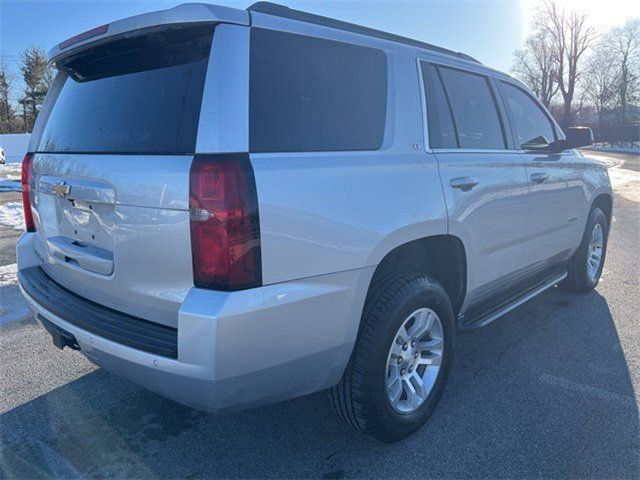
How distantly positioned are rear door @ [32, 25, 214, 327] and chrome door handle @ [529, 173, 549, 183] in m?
2.60

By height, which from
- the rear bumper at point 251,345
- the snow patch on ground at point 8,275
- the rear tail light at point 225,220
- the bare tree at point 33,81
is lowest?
the snow patch on ground at point 8,275

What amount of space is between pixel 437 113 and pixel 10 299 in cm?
417

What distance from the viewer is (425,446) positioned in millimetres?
2699

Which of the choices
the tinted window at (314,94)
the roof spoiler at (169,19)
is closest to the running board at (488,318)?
the tinted window at (314,94)

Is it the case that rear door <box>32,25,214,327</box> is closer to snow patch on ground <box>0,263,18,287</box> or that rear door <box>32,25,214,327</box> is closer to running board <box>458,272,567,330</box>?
running board <box>458,272,567,330</box>

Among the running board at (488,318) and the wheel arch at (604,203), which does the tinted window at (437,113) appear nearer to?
the running board at (488,318)

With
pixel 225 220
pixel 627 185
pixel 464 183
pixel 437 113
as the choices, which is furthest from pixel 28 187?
pixel 627 185

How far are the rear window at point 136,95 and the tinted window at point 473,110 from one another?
1.65 meters

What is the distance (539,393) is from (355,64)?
7.34 ft

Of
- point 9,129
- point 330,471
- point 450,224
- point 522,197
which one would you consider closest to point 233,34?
point 450,224

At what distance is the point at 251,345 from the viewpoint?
1.99 m

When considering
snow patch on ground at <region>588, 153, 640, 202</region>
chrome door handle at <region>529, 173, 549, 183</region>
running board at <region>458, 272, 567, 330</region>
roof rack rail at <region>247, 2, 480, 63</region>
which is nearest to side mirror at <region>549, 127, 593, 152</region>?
chrome door handle at <region>529, 173, 549, 183</region>

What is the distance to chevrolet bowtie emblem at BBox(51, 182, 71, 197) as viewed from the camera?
245cm

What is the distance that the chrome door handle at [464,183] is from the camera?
2.91 meters
